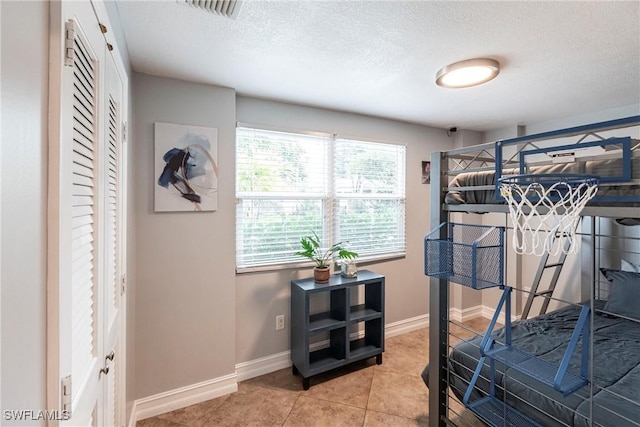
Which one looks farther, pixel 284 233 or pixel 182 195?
pixel 284 233

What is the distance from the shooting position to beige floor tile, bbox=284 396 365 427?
205 centimetres

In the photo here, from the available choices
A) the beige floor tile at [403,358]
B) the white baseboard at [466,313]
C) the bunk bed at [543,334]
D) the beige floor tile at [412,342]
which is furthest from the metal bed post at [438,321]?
the white baseboard at [466,313]

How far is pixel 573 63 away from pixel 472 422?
8.00 feet

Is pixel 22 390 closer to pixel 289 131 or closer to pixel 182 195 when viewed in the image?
pixel 182 195

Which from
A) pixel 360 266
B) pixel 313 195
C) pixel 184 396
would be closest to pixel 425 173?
pixel 360 266

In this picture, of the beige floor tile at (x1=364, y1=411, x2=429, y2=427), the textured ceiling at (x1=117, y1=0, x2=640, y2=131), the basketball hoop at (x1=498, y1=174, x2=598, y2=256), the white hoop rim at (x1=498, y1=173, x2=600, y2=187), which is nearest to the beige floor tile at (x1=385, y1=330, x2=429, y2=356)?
the beige floor tile at (x1=364, y1=411, x2=429, y2=427)

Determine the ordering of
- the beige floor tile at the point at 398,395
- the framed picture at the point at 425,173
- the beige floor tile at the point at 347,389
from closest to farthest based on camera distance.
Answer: the beige floor tile at the point at 398,395 → the beige floor tile at the point at 347,389 → the framed picture at the point at 425,173

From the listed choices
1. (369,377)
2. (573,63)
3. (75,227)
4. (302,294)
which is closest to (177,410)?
(302,294)

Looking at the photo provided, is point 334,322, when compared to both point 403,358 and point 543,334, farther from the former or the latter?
point 543,334

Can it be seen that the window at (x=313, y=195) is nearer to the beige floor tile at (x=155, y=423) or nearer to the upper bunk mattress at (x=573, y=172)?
the beige floor tile at (x=155, y=423)

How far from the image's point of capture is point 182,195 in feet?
7.11

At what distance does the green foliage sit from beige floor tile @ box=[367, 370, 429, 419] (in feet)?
3.45

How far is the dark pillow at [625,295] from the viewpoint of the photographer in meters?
2.38

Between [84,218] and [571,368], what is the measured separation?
2319 millimetres
